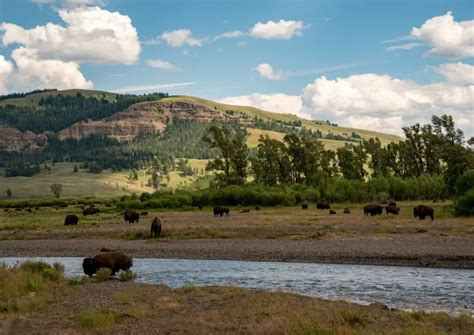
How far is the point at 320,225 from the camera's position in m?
50.0

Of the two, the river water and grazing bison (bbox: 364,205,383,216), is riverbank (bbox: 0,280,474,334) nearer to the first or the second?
the river water

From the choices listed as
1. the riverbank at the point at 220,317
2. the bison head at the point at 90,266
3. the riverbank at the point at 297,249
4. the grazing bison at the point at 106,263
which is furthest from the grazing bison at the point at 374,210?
the riverbank at the point at 220,317

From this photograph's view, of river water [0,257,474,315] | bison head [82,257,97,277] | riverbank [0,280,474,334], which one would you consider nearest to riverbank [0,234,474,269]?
river water [0,257,474,315]

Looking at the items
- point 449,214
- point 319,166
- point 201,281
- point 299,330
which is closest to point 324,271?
point 201,281

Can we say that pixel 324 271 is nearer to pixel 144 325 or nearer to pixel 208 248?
pixel 208 248

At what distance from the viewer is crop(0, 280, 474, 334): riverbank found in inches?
570

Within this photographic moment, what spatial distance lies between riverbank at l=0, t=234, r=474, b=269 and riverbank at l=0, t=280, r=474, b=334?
1362cm

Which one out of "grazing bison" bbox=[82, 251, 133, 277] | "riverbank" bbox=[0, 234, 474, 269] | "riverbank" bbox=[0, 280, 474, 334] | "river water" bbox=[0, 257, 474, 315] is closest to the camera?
"riverbank" bbox=[0, 280, 474, 334]

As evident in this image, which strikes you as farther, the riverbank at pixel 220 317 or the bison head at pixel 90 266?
the bison head at pixel 90 266

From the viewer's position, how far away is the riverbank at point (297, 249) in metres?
31.7

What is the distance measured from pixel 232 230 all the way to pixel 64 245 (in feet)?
47.1

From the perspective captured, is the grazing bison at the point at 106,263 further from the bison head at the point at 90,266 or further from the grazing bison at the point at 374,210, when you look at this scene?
the grazing bison at the point at 374,210

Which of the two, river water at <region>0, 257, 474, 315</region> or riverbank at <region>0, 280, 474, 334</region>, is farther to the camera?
river water at <region>0, 257, 474, 315</region>

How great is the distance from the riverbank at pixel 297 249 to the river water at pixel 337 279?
1757 millimetres
